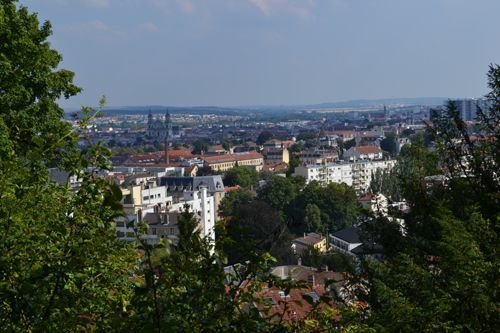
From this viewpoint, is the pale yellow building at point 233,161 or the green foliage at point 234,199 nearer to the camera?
the green foliage at point 234,199

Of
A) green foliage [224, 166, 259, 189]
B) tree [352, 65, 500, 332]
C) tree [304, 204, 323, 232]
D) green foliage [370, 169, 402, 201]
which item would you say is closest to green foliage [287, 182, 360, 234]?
tree [304, 204, 323, 232]

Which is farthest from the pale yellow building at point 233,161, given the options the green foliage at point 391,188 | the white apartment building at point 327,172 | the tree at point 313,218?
the green foliage at point 391,188

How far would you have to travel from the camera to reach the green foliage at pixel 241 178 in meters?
57.5

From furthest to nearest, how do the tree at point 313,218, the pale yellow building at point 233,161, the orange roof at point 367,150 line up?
the orange roof at point 367,150 < the pale yellow building at point 233,161 < the tree at point 313,218

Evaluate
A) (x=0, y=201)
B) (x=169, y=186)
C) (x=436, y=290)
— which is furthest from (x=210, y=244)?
(x=169, y=186)

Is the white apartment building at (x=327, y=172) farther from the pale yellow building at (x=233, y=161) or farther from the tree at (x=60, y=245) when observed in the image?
the tree at (x=60, y=245)

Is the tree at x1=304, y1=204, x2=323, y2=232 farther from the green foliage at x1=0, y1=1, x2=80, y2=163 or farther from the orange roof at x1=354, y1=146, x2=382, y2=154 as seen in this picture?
the orange roof at x1=354, y1=146, x2=382, y2=154

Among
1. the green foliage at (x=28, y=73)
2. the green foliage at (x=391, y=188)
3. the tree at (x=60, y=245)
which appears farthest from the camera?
the green foliage at (x=28, y=73)

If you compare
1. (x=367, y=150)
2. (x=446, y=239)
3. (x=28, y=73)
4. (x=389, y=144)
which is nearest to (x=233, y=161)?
(x=367, y=150)

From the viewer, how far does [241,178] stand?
189 feet

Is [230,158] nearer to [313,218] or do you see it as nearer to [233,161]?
[233,161]

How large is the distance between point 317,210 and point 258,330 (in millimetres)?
38396

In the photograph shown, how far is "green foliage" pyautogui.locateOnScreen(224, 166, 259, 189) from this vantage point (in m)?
57.5

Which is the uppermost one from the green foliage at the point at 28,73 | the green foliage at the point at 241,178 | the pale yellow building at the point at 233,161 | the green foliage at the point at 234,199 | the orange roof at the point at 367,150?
the green foliage at the point at 28,73
